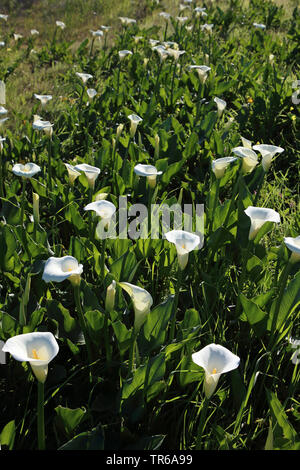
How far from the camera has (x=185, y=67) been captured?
188 inches

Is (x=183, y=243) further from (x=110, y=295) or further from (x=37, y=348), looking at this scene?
(x=37, y=348)

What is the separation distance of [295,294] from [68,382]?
873 millimetres

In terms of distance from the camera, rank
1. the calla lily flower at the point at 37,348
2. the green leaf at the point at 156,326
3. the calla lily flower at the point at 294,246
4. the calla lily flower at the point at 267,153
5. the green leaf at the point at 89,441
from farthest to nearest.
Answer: the calla lily flower at the point at 267,153 < the green leaf at the point at 156,326 < the calla lily flower at the point at 294,246 < the green leaf at the point at 89,441 < the calla lily flower at the point at 37,348

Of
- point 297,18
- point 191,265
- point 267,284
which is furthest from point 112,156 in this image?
point 297,18

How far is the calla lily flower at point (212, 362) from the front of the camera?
3.71 feet

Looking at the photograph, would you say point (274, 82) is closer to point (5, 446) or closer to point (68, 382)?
point (68, 382)

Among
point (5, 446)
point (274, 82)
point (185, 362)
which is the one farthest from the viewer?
point (274, 82)

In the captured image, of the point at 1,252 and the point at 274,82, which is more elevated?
the point at 274,82

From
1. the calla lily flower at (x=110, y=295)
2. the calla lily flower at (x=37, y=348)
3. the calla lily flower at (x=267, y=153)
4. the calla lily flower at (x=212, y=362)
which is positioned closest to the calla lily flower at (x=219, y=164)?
the calla lily flower at (x=267, y=153)

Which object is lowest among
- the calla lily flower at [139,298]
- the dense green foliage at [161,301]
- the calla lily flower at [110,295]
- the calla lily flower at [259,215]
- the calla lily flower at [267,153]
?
the dense green foliage at [161,301]

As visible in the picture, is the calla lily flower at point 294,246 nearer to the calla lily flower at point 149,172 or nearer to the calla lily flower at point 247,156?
the calla lily flower at point 247,156

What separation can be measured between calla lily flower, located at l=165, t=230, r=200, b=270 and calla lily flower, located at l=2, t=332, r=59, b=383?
486 mm

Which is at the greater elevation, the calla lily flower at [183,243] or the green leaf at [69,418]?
the calla lily flower at [183,243]

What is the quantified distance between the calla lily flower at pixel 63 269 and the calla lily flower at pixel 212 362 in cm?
43
